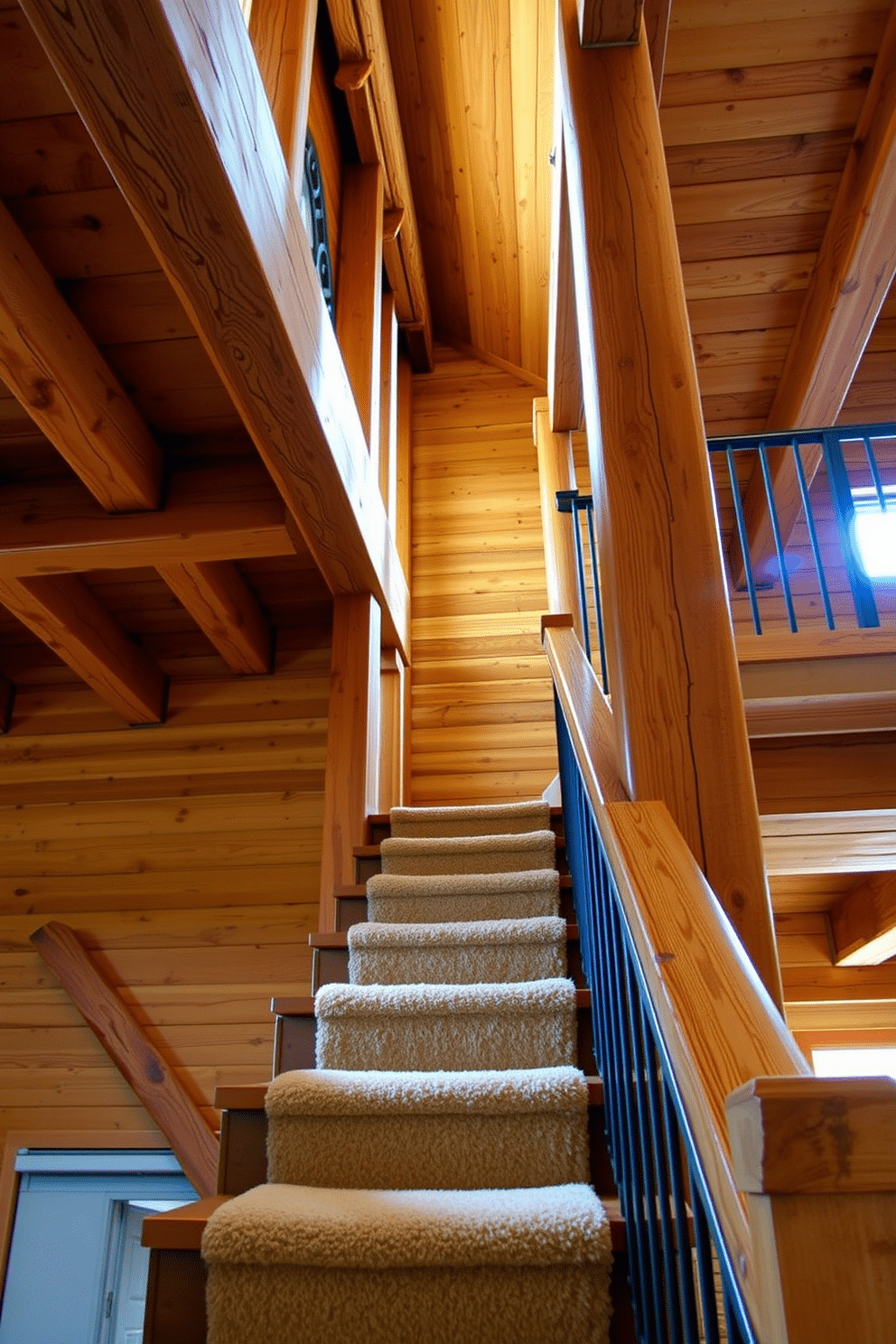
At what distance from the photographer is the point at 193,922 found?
3.59m

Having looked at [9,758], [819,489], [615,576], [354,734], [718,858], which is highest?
[819,489]

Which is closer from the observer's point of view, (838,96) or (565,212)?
(565,212)

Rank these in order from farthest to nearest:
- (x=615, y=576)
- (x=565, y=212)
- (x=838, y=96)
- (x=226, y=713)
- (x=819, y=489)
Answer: (x=819, y=489) → (x=226, y=713) → (x=838, y=96) → (x=565, y=212) → (x=615, y=576)

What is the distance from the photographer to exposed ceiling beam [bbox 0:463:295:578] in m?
2.80

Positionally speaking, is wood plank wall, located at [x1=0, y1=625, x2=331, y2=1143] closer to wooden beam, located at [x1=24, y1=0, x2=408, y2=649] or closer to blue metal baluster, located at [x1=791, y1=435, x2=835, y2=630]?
wooden beam, located at [x1=24, y1=0, x2=408, y2=649]

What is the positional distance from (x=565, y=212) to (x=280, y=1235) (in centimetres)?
301

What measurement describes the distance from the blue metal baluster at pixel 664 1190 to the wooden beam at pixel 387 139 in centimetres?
388

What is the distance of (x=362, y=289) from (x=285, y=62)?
1.24 m

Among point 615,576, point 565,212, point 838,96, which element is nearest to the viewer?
point 615,576

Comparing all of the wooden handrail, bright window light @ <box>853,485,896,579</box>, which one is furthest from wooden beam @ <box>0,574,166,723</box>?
bright window light @ <box>853,485,896,579</box>

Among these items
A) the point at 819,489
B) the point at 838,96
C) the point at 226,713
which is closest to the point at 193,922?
the point at 226,713

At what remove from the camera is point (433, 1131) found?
160cm

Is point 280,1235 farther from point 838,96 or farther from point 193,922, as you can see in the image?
point 838,96

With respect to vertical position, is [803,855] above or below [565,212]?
below
